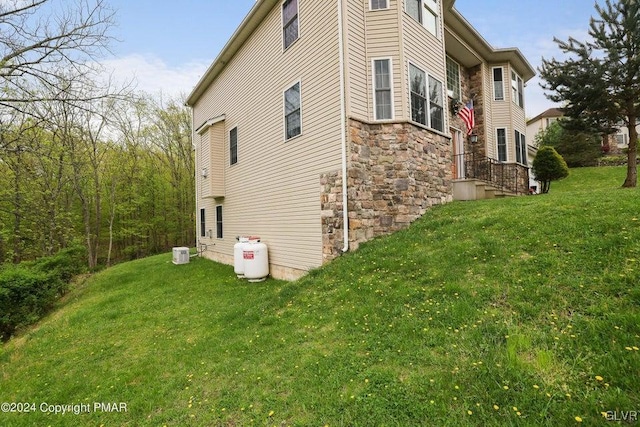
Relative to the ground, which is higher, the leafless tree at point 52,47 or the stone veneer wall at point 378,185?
the leafless tree at point 52,47

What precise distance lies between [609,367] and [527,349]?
0.50 m

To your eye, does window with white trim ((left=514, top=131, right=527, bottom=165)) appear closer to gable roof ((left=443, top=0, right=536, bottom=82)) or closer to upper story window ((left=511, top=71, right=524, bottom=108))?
upper story window ((left=511, top=71, right=524, bottom=108))

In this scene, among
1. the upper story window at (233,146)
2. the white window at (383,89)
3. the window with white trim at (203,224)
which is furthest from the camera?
the window with white trim at (203,224)

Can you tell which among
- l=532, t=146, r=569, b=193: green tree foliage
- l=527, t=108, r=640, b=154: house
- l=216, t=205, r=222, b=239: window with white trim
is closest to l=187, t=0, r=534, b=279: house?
l=216, t=205, r=222, b=239: window with white trim

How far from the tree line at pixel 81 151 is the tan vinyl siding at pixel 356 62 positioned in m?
4.32

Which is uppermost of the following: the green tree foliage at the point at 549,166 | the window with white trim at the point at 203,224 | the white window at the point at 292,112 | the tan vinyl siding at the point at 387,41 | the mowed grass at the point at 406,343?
the tan vinyl siding at the point at 387,41

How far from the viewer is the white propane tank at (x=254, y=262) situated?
25.6 ft

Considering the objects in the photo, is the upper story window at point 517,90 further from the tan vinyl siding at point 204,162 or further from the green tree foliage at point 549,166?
the tan vinyl siding at point 204,162

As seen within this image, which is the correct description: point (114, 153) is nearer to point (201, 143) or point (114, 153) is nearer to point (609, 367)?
point (201, 143)

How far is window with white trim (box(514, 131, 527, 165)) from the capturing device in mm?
12781

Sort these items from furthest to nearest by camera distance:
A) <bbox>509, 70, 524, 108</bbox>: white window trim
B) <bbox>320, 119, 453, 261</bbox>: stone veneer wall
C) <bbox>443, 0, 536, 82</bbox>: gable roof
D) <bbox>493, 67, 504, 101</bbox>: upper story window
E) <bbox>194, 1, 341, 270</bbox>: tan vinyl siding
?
1. <bbox>509, 70, 524, 108</bbox>: white window trim
2. <bbox>493, 67, 504, 101</bbox>: upper story window
3. <bbox>443, 0, 536, 82</bbox>: gable roof
4. <bbox>194, 1, 341, 270</bbox>: tan vinyl siding
5. <bbox>320, 119, 453, 261</bbox>: stone veneer wall

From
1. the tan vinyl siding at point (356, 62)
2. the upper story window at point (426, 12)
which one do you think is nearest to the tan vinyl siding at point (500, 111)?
the upper story window at point (426, 12)

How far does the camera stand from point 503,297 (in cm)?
329

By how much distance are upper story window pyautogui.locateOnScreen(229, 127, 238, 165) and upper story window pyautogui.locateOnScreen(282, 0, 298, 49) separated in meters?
3.84
